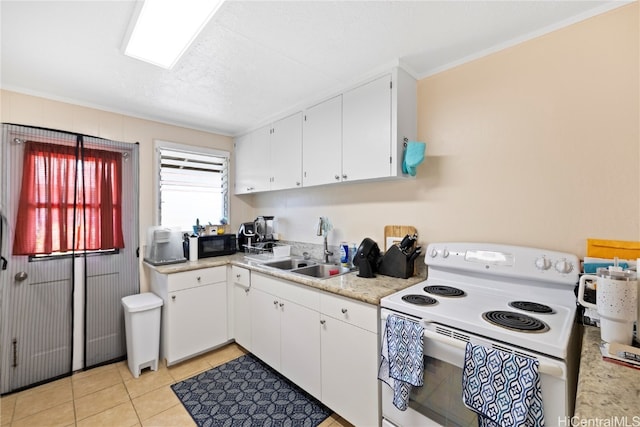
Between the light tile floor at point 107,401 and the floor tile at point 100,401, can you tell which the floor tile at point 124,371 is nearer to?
the light tile floor at point 107,401

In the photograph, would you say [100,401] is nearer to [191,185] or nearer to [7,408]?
[7,408]

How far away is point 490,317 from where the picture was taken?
121cm

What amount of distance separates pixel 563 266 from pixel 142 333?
2958 mm

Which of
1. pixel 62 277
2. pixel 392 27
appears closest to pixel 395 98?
pixel 392 27

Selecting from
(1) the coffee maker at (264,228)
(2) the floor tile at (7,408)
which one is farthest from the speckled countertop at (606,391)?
(2) the floor tile at (7,408)

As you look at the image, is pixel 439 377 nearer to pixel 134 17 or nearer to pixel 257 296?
pixel 257 296

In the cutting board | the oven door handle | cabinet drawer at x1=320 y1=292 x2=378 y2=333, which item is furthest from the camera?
the cutting board

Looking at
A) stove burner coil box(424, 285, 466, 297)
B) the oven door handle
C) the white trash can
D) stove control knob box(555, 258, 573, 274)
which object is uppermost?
stove control knob box(555, 258, 573, 274)

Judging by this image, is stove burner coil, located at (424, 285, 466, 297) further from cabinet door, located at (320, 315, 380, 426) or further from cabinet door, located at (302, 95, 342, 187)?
cabinet door, located at (302, 95, 342, 187)

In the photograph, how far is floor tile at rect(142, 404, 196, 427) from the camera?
176cm

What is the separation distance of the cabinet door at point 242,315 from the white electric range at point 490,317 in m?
1.43

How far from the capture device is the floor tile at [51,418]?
1.76 m

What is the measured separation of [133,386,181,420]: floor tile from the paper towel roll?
1.12 m

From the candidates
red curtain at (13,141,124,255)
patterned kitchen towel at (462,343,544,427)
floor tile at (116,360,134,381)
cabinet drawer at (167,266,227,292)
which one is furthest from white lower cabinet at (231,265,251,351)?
patterned kitchen towel at (462,343,544,427)
